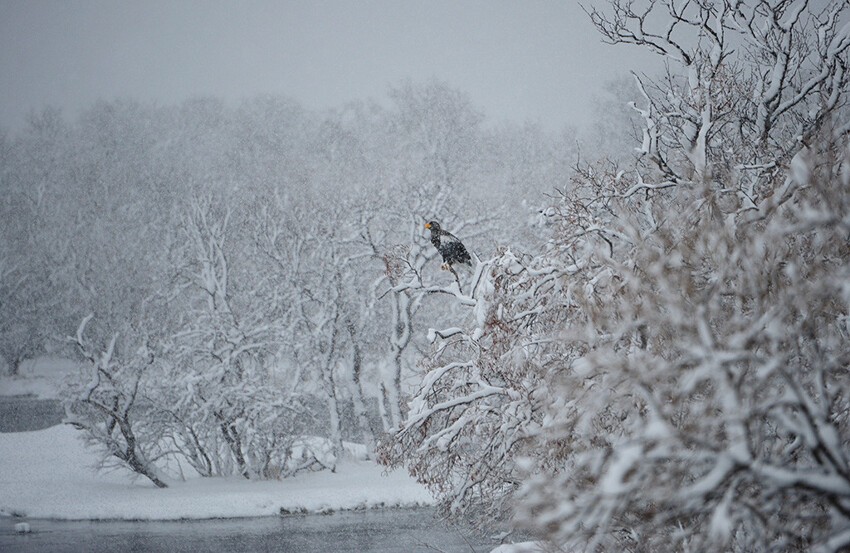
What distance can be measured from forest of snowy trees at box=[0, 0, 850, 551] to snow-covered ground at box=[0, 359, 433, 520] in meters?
0.85

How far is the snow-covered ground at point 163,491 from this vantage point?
53.1 ft

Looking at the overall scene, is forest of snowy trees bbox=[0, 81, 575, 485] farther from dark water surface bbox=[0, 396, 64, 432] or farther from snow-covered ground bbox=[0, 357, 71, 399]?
dark water surface bbox=[0, 396, 64, 432]

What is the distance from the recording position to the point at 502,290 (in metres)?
7.71

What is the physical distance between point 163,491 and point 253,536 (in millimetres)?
4136

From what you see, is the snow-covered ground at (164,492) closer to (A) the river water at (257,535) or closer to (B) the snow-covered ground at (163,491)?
(B) the snow-covered ground at (163,491)

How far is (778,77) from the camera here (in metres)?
7.95

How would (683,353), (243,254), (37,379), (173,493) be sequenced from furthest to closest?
(37,379) → (243,254) → (173,493) → (683,353)

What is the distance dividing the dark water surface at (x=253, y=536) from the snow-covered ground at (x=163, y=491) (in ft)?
1.41

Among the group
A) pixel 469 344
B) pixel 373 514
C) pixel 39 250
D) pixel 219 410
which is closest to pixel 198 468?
pixel 219 410

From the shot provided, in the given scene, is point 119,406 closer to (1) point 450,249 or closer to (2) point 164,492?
(2) point 164,492

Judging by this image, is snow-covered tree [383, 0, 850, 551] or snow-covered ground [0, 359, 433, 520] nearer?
snow-covered tree [383, 0, 850, 551]

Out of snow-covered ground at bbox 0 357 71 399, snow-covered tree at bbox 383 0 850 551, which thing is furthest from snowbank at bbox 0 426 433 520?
snow-covered ground at bbox 0 357 71 399

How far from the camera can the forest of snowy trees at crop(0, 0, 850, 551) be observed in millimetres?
3297

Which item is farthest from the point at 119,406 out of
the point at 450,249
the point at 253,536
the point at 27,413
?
the point at 27,413
